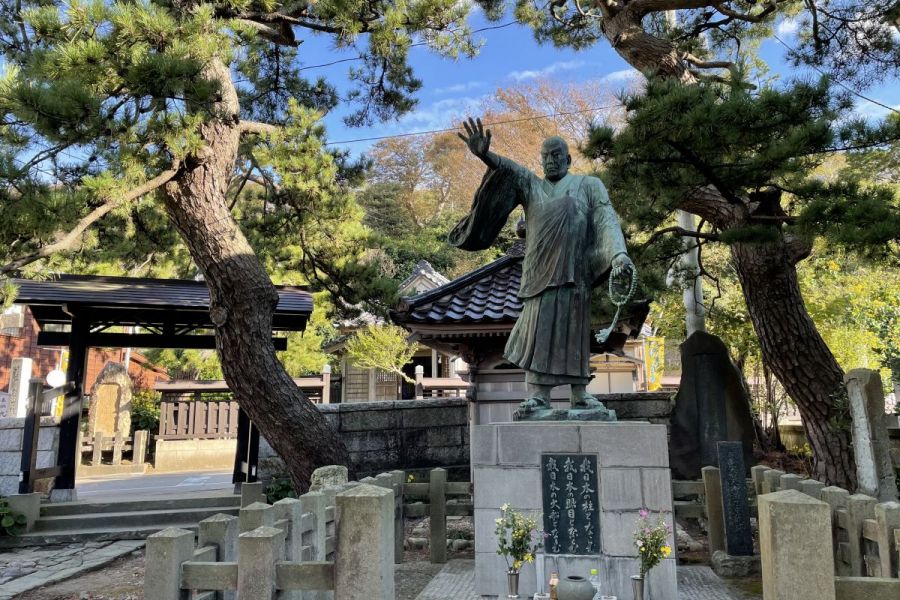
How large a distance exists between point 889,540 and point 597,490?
5.95ft

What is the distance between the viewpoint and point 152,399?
19094 millimetres

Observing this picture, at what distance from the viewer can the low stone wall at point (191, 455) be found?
15.6m

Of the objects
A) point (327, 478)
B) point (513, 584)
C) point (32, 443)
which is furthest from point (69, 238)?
point (513, 584)

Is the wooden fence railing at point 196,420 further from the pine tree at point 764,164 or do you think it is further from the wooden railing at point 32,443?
the pine tree at point 764,164

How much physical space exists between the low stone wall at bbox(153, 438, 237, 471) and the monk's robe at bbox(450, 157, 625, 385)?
1287 cm

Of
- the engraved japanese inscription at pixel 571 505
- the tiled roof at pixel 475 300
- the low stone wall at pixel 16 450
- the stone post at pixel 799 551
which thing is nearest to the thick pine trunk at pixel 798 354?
the tiled roof at pixel 475 300

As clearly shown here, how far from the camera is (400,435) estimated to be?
10781mm

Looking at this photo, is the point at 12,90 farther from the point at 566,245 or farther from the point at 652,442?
the point at 652,442

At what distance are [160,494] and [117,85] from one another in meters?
7.44

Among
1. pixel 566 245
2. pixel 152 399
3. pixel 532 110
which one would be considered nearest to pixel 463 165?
pixel 532 110

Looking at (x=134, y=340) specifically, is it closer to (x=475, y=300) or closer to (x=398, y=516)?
(x=475, y=300)

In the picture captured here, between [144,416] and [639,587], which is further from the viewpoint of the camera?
[144,416]

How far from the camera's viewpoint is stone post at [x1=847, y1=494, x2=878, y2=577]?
4.22m

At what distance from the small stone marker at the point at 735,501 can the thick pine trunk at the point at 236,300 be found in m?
4.72
